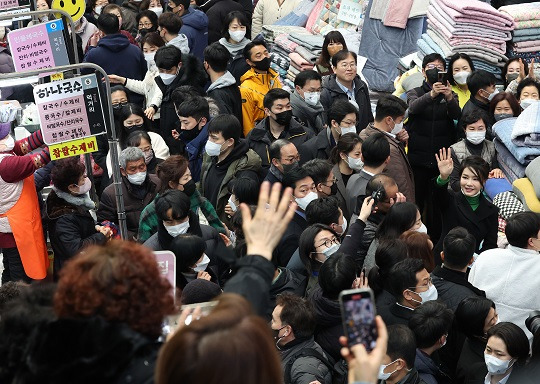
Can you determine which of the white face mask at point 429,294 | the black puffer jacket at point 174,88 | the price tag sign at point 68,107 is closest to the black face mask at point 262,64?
the black puffer jacket at point 174,88

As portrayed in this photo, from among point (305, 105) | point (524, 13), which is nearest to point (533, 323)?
point (305, 105)

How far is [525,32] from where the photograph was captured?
9.05 m

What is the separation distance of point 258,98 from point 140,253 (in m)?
6.27

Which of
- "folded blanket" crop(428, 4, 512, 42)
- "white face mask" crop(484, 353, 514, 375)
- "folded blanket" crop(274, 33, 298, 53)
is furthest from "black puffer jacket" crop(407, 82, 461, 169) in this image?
"white face mask" crop(484, 353, 514, 375)

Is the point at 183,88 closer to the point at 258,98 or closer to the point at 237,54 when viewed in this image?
the point at 258,98

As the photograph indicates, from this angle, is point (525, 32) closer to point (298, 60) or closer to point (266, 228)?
point (298, 60)

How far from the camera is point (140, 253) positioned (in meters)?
2.55

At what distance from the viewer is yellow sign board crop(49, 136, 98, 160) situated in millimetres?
5910

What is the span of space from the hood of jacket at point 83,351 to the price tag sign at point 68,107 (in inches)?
139

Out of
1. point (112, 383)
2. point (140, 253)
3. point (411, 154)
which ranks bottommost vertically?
point (411, 154)

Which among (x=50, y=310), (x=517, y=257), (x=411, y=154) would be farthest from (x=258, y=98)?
(x=50, y=310)

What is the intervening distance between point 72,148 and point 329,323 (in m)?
2.10

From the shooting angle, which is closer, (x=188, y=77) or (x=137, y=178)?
(x=137, y=178)

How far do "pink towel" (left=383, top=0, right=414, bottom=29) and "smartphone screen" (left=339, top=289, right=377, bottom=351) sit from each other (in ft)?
27.7
